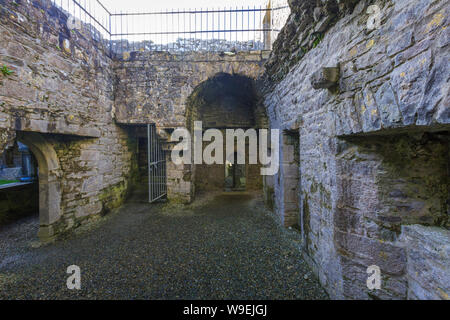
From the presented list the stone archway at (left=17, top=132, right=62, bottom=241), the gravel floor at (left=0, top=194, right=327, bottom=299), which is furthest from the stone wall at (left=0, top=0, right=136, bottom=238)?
the gravel floor at (left=0, top=194, right=327, bottom=299)

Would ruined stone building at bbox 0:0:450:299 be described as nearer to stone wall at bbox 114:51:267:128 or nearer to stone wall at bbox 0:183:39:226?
stone wall at bbox 114:51:267:128

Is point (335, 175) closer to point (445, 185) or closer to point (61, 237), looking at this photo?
point (445, 185)

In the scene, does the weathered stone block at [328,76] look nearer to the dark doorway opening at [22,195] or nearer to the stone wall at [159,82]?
the stone wall at [159,82]

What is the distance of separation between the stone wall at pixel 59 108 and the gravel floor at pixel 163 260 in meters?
0.75

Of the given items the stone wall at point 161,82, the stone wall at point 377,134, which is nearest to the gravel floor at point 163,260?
the stone wall at point 377,134

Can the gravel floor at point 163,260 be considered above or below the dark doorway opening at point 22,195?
below

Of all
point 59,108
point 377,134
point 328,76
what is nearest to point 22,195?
point 59,108

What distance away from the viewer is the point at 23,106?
289 centimetres

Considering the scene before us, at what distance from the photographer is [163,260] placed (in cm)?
292

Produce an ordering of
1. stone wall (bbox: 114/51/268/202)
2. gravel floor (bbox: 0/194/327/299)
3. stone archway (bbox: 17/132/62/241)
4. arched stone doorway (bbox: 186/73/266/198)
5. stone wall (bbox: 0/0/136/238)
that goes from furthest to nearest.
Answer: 1. arched stone doorway (bbox: 186/73/266/198)
2. stone wall (bbox: 114/51/268/202)
3. stone archway (bbox: 17/132/62/241)
4. stone wall (bbox: 0/0/136/238)
5. gravel floor (bbox: 0/194/327/299)

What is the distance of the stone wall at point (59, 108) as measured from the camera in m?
2.78

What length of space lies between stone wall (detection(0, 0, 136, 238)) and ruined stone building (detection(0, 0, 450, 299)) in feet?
0.07

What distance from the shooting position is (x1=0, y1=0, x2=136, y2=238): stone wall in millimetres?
2775

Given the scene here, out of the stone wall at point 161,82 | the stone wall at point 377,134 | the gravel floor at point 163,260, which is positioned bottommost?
the gravel floor at point 163,260
